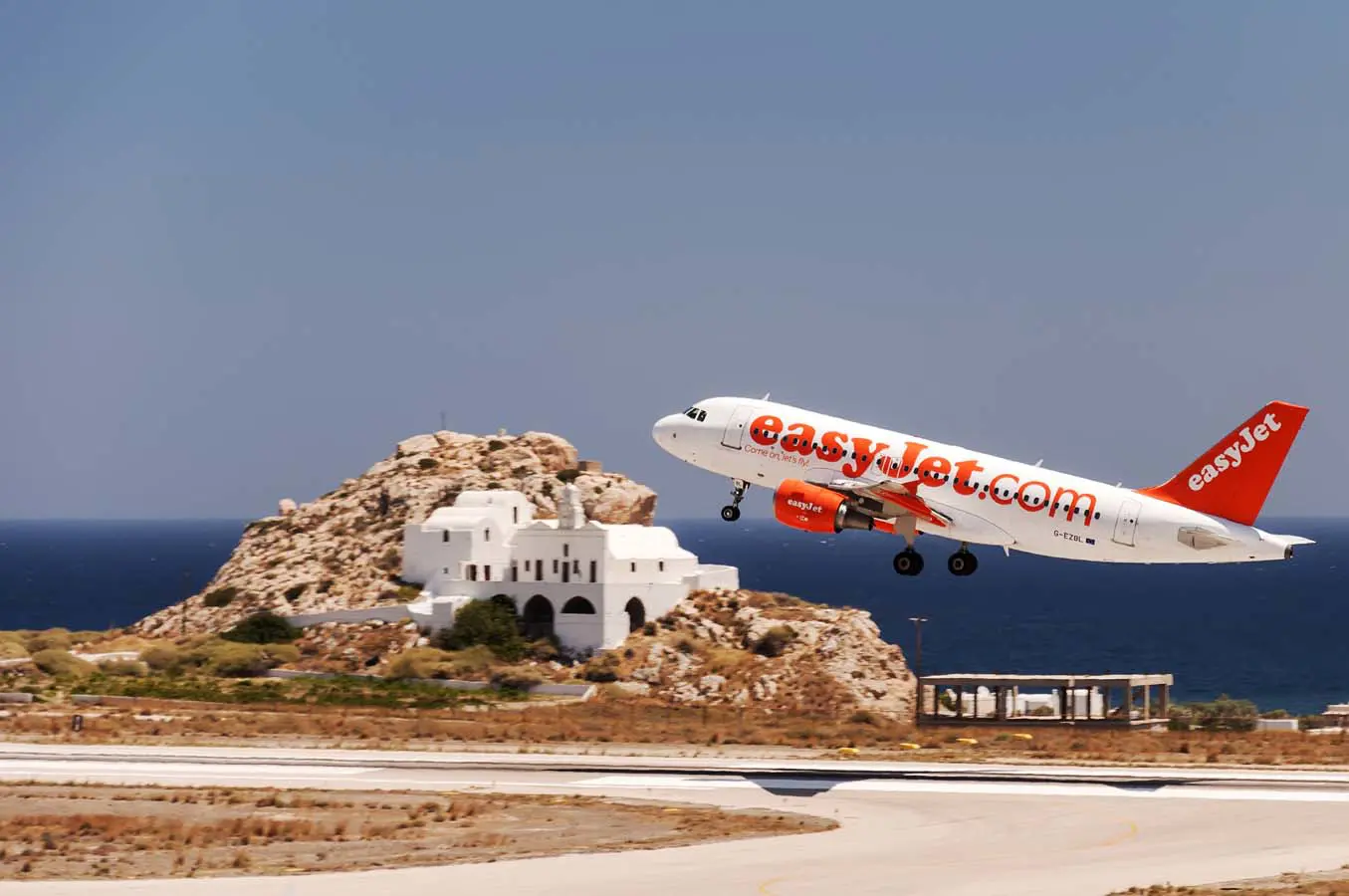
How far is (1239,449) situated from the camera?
206ft

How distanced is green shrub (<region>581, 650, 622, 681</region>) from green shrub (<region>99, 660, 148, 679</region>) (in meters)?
31.2

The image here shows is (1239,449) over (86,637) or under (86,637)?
over

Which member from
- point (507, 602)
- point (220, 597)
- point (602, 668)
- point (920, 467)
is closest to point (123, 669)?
point (507, 602)

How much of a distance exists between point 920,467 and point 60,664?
75.6 metres

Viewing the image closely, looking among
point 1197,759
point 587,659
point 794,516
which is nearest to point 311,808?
point 794,516

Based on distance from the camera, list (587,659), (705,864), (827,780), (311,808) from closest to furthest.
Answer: (705,864)
(311,808)
(827,780)
(587,659)

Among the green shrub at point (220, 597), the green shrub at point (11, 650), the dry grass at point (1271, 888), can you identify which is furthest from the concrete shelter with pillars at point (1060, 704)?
the green shrub at point (220, 597)

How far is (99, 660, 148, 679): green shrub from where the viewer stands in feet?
414

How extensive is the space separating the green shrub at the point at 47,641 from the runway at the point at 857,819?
62577 mm

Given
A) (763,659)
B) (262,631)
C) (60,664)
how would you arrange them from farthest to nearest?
(262,631) → (763,659) → (60,664)

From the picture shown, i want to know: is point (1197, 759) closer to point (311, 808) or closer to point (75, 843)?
point (311, 808)

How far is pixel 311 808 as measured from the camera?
57.8 m

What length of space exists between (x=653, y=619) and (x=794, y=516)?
74.2 m

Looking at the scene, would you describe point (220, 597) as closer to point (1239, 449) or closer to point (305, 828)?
point (305, 828)
